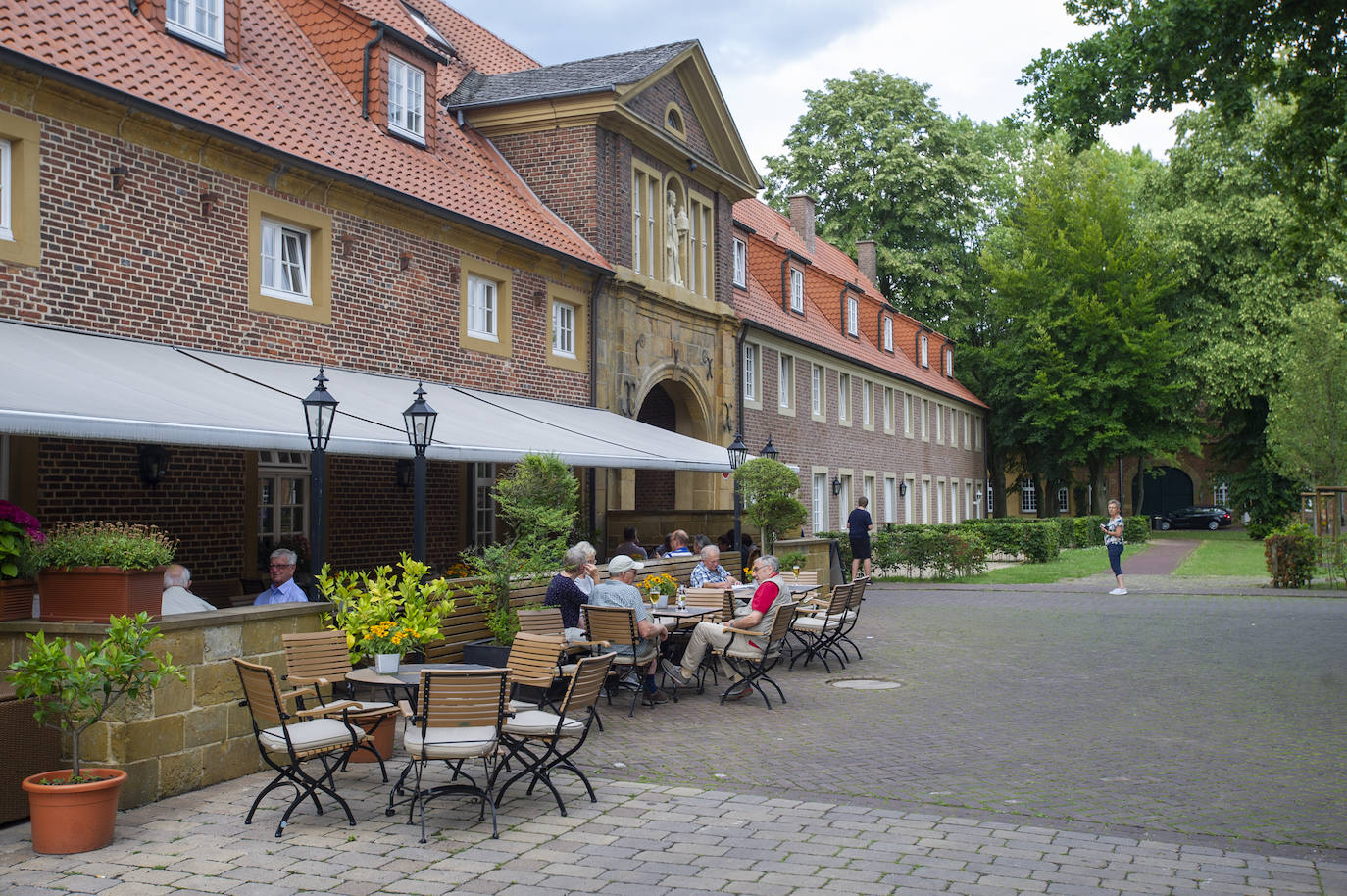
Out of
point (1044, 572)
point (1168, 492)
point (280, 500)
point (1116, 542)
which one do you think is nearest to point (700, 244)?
point (1116, 542)

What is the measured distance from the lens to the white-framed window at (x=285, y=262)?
12141 mm

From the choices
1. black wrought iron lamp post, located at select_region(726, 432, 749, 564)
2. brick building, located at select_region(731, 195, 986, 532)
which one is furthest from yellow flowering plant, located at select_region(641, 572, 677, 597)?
brick building, located at select_region(731, 195, 986, 532)

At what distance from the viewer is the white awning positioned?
25.2 ft

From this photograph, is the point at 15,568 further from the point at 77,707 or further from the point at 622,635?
the point at 622,635

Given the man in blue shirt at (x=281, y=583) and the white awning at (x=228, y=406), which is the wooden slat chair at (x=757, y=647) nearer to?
the white awning at (x=228, y=406)

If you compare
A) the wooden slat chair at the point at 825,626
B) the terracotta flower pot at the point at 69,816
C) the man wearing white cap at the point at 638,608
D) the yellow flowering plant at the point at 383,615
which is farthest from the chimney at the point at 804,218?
the terracotta flower pot at the point at 69,816

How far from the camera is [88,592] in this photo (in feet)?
21.3

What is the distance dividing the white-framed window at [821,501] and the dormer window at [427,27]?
45.8 feet

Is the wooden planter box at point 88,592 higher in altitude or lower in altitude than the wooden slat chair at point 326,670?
higher

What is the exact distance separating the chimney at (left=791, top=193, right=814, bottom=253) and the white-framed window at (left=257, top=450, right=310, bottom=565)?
23810 millimetres

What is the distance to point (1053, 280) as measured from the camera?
41.7 meters

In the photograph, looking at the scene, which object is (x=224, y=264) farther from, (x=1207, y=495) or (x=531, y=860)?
(x=1207, y=495)

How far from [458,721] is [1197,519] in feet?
181

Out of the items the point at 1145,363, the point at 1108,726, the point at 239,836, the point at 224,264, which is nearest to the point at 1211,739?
the point at 1108,726
